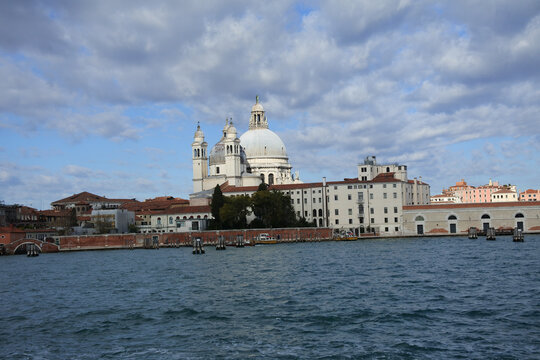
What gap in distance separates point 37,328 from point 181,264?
884 inches

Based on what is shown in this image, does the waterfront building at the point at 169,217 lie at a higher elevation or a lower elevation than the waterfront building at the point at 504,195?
lower

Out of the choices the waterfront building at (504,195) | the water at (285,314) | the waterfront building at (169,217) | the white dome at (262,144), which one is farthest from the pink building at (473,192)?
the water at (285,314)

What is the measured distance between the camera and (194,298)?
23844 mm

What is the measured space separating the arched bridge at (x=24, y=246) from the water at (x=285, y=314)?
31.9 metres

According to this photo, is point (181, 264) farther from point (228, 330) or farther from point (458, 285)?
point (228, 330)

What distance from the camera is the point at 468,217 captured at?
71125 mm

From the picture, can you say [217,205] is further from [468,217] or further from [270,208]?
[468,217]

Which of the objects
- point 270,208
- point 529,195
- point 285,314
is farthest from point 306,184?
point 529,195

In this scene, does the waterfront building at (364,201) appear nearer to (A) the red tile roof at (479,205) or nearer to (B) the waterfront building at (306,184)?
(B) the waterfront building at (306,184)

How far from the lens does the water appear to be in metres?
15.4

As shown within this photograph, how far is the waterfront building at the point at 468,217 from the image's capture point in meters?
69.9

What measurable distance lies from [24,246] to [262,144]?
40.1 meters

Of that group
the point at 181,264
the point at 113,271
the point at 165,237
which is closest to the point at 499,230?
the point at 165,237

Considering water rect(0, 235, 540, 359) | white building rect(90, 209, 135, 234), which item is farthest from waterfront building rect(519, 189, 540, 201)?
water rect(0, 235, 540, 359)
